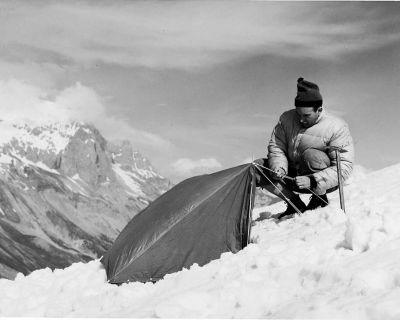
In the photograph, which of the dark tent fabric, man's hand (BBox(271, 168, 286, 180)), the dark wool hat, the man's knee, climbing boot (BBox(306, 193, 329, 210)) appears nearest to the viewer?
the dark tent fabric

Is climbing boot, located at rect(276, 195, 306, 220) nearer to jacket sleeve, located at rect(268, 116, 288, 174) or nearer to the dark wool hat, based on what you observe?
jacket sleeve, located at rect(268, 116, 288, 174)

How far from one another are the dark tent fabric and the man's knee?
40.4 inches

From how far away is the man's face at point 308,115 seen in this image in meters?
9.20

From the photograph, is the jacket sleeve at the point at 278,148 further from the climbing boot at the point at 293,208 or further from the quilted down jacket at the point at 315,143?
the climbing boot at the point at 293,208

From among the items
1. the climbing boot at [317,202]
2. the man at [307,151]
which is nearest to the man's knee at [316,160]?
the man at [307,151]

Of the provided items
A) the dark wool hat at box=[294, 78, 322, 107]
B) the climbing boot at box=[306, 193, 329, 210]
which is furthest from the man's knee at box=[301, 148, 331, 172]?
the dark wool hat at box=[294, 78, 322, 107]

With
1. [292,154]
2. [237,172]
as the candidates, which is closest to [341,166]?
[292,154]

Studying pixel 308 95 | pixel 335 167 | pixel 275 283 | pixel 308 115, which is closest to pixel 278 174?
pixel 335 167

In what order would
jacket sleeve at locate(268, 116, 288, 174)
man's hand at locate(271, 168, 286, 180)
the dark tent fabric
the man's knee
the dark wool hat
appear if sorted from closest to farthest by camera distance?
the dark tent fabric < the dark wool hat < the man's knee < man's hand at locate(271, 168, 286, 180) < jacket sleeve at locate(268, 116, 288, 174)

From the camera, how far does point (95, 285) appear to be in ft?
27.4

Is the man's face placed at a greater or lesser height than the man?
greater

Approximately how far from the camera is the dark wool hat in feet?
29.9

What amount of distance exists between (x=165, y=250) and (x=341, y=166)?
339 cm

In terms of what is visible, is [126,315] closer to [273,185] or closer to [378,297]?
[378,297]
